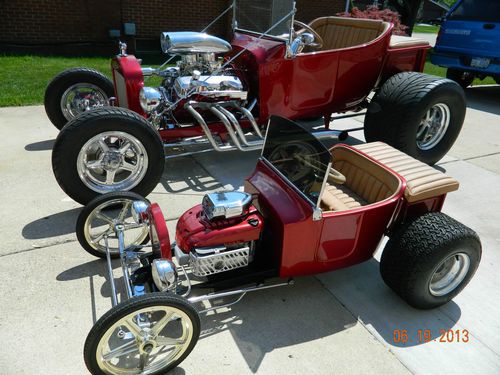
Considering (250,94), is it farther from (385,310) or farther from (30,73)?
(30,73)

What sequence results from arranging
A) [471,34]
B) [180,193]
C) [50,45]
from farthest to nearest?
[50,45]
[471,34]
[180,193]

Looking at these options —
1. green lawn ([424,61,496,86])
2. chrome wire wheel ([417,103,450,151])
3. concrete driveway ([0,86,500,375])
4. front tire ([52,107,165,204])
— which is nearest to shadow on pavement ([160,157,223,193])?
concrete driveway ([0,86,500,375])

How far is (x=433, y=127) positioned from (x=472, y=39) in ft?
13.7

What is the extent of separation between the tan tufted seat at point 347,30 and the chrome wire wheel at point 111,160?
309cm

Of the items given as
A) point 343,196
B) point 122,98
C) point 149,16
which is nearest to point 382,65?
point 343,196

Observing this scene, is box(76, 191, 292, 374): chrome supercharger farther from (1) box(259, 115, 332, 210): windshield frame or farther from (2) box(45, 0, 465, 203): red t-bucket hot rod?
(2) box(45, 0, 465, 203): red t-bucket hot rod

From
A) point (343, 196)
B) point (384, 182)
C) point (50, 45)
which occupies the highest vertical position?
point (384, 182)

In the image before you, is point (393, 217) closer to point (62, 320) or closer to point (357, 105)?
point (62, 320)

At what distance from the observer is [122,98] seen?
4430 millimetres

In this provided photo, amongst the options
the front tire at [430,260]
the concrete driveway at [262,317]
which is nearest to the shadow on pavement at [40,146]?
the concrete driveway at [262,317]

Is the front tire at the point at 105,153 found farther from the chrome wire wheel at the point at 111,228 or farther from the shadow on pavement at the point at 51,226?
the chrome wire wheel at the point at 111,228

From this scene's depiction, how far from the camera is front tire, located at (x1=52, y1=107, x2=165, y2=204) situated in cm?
339

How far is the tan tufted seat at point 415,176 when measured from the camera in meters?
2.77

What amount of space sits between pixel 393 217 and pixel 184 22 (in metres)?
9.25
